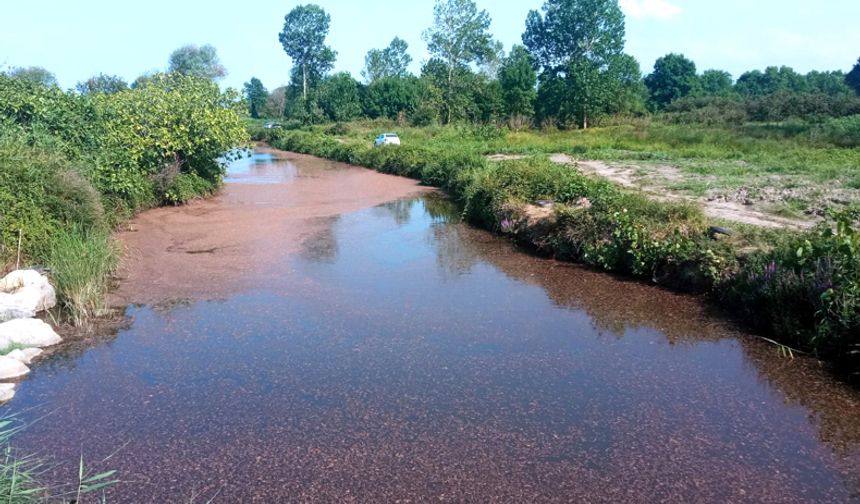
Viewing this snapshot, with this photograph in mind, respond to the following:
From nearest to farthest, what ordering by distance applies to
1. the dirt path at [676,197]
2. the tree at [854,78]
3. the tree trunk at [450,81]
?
the dirt path at [676,197]
the tree at [854,78]
the tree trunk at [450,81]

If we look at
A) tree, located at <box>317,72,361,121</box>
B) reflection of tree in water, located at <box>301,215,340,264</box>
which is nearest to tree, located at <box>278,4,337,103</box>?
tree, located at <box>317,72,361,121</box>

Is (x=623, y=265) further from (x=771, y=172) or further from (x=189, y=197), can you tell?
(x=189, y=197)

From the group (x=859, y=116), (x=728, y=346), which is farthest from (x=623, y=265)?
(x=859, y=116)

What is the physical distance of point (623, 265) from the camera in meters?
10.5

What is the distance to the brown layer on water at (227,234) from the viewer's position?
10.3 meters

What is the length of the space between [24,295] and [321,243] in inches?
231

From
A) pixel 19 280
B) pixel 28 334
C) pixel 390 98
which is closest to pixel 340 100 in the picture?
pixel 390 98

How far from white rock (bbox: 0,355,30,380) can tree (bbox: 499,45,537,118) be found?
4369 cm

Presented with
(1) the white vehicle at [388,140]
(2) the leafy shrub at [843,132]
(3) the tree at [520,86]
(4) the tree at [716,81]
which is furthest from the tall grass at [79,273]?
(4) the tree at [716,81]

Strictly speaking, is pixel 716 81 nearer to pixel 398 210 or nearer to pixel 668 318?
pixel 398 210

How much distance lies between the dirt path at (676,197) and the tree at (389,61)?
57.7 metres

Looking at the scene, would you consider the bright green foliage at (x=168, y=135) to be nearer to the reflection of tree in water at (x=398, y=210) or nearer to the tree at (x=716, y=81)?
the reflection of tree in water at (x=398, y=210)

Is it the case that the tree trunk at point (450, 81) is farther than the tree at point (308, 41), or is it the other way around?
the tree at point (308, 41)

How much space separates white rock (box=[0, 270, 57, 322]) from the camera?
8.14m
